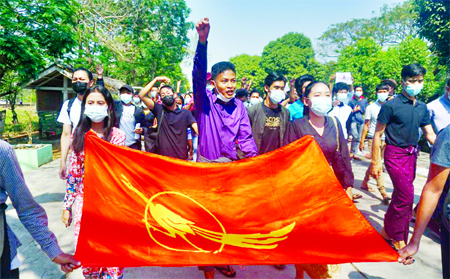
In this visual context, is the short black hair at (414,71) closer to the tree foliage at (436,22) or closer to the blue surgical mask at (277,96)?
the blue surgical mask at (277,96)

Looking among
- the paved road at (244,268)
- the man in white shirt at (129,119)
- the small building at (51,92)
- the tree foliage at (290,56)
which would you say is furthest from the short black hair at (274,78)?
the tree foliage at (290,56)

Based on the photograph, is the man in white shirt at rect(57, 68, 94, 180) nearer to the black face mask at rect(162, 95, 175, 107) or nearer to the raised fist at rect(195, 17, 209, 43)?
the black face mask at rect(162, 95, 175, 107)

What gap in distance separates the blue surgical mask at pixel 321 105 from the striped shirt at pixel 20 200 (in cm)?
238

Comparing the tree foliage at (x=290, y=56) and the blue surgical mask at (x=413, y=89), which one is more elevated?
the tree foliage at (x=290, y=56)

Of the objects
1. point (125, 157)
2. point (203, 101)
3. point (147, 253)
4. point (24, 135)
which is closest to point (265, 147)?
point (203, 101)

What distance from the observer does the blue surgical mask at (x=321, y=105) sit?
2.76m

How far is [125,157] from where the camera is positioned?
7.46ft

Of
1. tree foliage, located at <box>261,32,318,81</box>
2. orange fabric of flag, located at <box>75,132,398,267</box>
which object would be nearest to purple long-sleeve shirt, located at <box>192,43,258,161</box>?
orange fabric of flag, located at <box>75,132,398,267</box>

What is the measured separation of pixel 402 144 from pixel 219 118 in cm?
213

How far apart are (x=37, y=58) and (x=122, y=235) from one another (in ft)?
23.4

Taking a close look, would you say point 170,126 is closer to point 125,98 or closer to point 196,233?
point 125,98

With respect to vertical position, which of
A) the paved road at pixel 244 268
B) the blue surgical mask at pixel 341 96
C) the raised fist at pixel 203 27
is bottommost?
the paved road at pixel 244 268

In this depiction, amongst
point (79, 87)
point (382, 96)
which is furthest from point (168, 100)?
point (382, 96)

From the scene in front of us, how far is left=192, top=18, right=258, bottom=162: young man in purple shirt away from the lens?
101 inches
